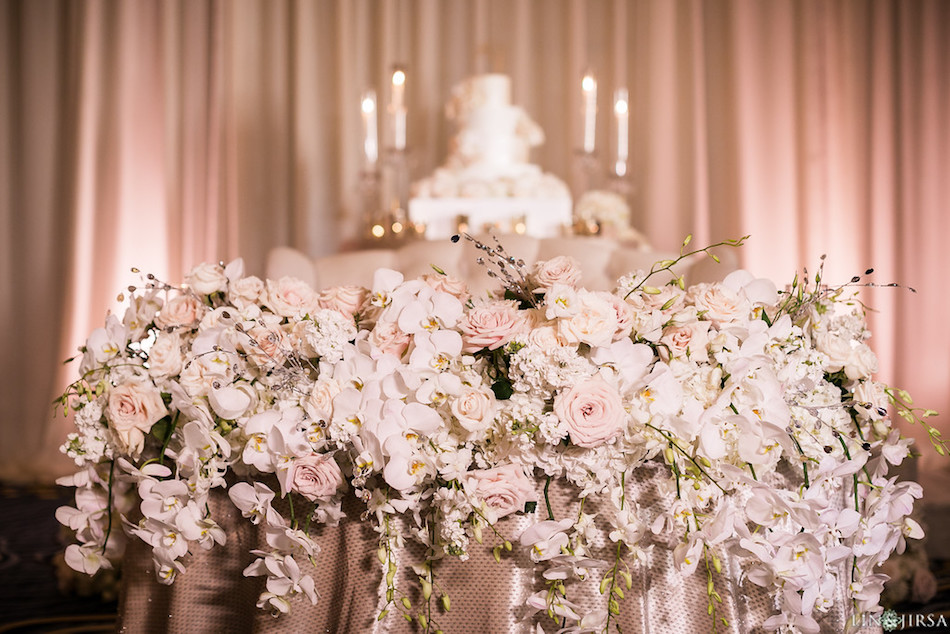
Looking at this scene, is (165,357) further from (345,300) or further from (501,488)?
(501,488)

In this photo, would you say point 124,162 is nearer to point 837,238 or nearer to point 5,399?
point 5,399

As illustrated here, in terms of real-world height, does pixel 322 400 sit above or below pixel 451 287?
below

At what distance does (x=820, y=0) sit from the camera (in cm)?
453

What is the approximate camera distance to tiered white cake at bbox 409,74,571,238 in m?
3.53

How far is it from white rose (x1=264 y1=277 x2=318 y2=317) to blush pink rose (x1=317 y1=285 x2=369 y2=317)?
0.08ft

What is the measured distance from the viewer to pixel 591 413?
94 centimetres

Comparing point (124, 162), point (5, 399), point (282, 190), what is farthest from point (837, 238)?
point (5, 399)

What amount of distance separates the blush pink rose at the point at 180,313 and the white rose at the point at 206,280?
20 mm

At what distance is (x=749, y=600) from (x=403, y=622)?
47 centimetres

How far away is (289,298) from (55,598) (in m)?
1.67

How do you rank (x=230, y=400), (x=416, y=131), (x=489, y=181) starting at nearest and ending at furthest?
1. (x=230, y=400)
2. (x=489, y=181)
3. (x=416, y=131)

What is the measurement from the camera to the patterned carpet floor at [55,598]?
209 cm

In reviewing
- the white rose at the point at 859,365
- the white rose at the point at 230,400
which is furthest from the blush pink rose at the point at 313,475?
the white rose at the point at 859,365

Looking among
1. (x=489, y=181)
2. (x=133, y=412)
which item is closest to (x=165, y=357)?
(x=133, y=412)
